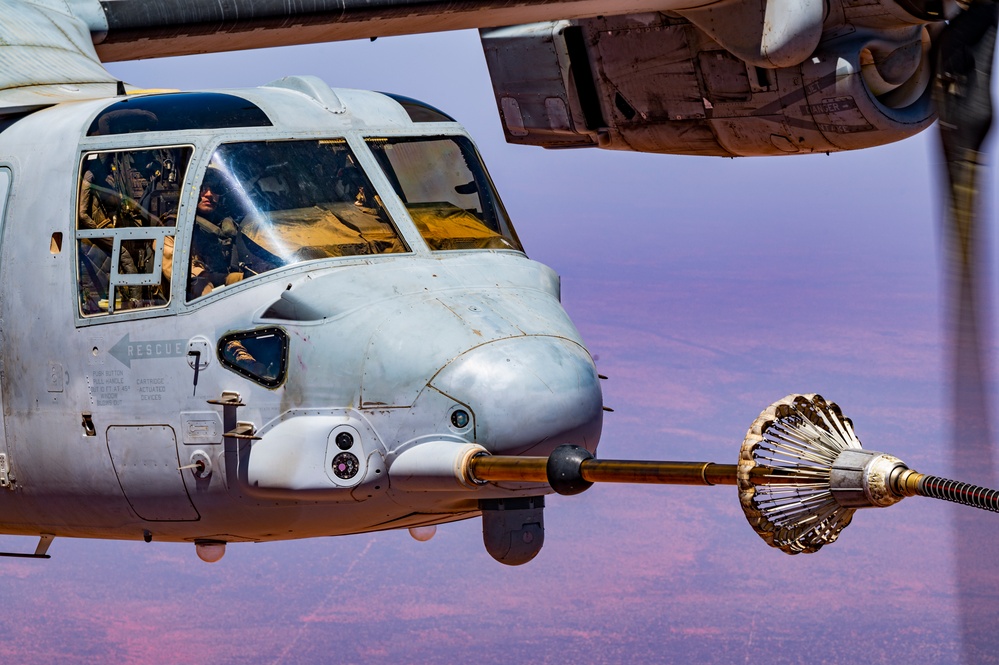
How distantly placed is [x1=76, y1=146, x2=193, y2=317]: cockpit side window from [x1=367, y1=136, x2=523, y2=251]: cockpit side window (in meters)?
1.25

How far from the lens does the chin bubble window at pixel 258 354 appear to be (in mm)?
9125

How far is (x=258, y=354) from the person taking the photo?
9.20 metres

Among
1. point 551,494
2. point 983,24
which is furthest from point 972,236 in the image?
point 551,494

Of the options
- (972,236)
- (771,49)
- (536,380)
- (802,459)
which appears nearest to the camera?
(802,459)

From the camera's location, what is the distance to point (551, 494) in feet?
30.1

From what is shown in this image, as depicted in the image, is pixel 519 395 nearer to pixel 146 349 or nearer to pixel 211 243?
pixel 211 243

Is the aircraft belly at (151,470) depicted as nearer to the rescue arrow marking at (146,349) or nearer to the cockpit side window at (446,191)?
the rescue arrow marking at (146,349)

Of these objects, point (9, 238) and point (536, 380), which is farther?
point (9, 238)

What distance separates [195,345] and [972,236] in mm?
4865

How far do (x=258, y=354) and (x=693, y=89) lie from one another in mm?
7145

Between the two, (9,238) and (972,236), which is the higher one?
(9,238)

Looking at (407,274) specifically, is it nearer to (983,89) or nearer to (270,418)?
(270,418)

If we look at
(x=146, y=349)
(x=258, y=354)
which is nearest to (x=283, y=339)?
(x=258, y=354)

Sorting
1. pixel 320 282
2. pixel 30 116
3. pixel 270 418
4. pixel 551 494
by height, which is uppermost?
pixel 30 116
